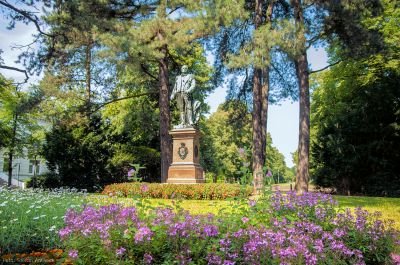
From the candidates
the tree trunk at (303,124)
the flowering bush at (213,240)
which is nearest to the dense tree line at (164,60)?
the tree trunk at (303,124)

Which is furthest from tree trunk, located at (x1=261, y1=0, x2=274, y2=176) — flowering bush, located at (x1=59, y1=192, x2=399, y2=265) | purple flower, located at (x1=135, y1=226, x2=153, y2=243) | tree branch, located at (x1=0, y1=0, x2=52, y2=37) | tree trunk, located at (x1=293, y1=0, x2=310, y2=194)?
purple flower, located at (x1=135, y1=226, x2=153, y2=243)

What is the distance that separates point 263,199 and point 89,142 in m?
17.2

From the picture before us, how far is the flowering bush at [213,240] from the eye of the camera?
11.0 ft

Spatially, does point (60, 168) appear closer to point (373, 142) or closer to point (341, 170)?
point (341, 170)

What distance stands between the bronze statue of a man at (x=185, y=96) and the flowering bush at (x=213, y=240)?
1194 centimetres

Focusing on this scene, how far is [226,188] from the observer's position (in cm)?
1312

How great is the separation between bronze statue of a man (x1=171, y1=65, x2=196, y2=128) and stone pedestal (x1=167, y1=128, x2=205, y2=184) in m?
0.81

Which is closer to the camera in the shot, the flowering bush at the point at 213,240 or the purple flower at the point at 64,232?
the flowering bush at the point at 213,240

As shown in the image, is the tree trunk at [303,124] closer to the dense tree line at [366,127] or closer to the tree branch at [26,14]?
the dense tree line at [366,127]

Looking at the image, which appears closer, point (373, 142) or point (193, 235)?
point (193, 235)

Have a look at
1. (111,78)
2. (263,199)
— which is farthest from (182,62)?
(263,199)

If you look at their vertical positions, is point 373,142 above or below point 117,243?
above

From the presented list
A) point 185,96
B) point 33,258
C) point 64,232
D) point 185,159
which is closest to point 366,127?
point 185,96

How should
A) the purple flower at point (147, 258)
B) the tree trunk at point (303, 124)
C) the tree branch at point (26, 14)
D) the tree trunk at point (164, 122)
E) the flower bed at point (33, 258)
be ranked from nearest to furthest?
the purple flower at point (147, 258)
the flower bed at point (33, 258)
the tree branch at point (26, 14)
the tree trunk at point (303, 124)
the tree trunk at point (164, 122)
